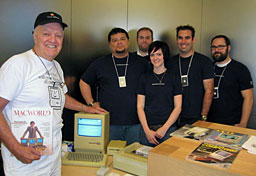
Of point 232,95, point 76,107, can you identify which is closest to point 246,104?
point 232,95

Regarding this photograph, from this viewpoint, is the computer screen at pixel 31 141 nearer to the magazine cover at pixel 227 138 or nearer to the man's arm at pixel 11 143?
the man's arm at pixel 11 143

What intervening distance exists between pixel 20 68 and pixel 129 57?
1414mm

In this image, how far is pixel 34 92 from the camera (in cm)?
125

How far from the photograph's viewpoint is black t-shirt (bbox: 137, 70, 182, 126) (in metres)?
2.02

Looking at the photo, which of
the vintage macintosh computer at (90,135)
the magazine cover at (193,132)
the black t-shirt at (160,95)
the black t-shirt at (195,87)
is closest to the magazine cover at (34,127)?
the vintage macintosh computer at (90,135)

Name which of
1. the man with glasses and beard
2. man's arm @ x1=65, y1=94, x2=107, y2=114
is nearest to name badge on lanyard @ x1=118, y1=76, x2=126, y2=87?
man's arm @ x1=65, y1=94, x2=107, y2=114

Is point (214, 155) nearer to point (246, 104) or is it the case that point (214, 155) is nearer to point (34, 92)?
point (34, 92)

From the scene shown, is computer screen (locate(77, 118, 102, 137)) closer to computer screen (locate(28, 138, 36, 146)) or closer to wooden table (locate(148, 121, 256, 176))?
computer screen (locate(28, 138, 36, 146))

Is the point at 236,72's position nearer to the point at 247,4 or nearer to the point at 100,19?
the point at 247,4

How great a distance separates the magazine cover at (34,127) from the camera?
1175 millimetres

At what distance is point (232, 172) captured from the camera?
0.90 m

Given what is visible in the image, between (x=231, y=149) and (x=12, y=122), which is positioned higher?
(x=12, y=122)

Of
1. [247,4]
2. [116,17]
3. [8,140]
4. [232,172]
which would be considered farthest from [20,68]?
[247,4]

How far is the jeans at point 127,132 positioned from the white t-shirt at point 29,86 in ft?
3.42
